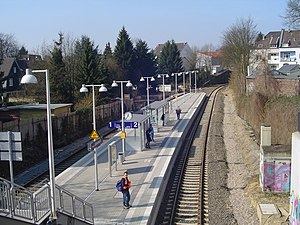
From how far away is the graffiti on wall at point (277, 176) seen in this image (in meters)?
17.5

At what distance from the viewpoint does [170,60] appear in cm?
8869

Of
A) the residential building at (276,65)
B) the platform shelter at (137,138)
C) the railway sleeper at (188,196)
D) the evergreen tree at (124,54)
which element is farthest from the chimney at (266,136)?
the evergreen tree at (124,54)

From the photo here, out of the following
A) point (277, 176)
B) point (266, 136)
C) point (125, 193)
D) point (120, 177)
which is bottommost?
point (120, 177)

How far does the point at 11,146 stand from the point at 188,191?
866 centimetres

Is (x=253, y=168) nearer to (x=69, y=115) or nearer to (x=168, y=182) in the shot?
(x=168, y=182)

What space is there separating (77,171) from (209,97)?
52.5m

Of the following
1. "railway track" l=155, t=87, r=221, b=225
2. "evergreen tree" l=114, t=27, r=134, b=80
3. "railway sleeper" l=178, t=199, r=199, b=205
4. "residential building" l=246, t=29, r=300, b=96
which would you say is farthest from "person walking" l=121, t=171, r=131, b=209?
"evergreen tree" l=114, t=27, r=134, b=80

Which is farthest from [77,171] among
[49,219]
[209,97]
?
[209,97]

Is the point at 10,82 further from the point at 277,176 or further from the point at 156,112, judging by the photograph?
the point at 277,176

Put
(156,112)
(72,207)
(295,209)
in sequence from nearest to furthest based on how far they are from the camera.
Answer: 1. (295,209)
2. (72,207)
3. (156,112)

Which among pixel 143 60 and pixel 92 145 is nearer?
pixel 92 145

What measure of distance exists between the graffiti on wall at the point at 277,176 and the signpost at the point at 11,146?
1020cm

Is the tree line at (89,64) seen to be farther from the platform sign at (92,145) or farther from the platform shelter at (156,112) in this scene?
the platform sign at (92,145)

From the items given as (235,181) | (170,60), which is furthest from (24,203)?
(170,60)
